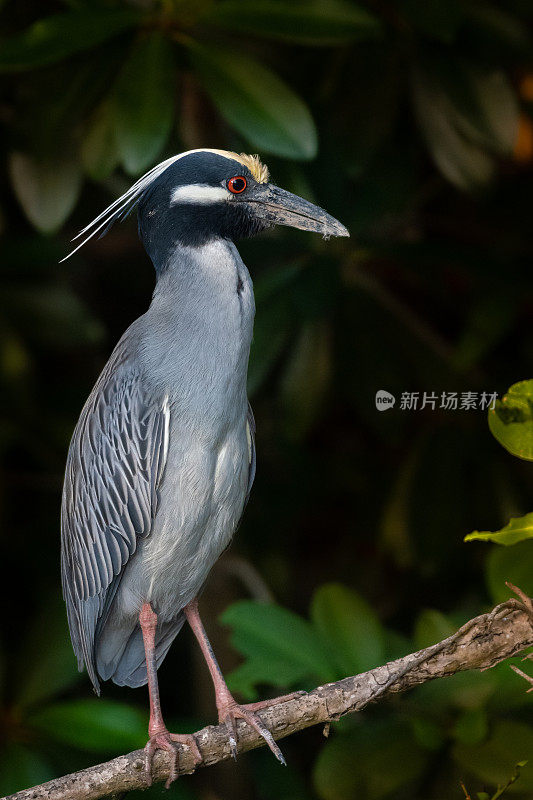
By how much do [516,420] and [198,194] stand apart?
0.57 metres

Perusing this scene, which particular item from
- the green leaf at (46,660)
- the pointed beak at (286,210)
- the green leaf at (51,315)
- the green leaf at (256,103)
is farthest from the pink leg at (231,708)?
the green leaf at (51,315)

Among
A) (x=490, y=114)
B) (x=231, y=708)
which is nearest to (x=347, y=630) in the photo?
(x=231, y=708)

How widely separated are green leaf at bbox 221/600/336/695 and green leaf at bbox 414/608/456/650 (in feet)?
0.59

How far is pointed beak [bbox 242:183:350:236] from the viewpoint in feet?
4.07

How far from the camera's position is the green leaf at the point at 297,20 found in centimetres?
176

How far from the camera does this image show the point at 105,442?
1472 millimetres

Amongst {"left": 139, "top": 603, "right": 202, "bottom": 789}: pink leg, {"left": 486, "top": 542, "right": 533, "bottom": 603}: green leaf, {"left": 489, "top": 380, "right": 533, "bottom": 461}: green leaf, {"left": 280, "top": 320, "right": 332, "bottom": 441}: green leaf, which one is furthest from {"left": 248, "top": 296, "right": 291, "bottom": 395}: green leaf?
{"left": 489, "top": 380, "right": 533, "bottom": 461}: green leaf

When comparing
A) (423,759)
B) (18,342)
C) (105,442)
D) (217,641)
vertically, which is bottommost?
(217,641)

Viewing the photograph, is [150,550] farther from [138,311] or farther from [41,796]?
[138,311]

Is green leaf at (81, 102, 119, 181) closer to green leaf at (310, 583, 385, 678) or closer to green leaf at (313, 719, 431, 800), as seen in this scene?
green leaf at (310, 583, 385, 678)

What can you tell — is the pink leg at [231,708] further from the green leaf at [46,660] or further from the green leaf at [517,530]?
the green leaf at [46,660]

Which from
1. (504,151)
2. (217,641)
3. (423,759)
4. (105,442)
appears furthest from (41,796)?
(504,151)

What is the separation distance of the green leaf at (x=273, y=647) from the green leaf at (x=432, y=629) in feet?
0.59

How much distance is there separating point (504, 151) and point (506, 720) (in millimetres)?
1287
